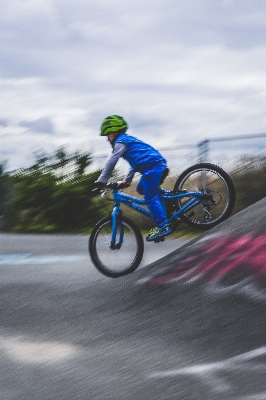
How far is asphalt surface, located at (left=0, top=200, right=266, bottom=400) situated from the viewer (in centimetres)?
400

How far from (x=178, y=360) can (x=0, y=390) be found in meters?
1.12

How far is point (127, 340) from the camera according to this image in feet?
16.4

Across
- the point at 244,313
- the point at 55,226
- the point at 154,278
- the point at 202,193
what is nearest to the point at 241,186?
the point at 55,226

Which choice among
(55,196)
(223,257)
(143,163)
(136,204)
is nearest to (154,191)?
(143,163)

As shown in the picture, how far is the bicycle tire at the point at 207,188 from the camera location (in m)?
7.57

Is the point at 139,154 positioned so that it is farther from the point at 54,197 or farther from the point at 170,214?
the point at 54,197

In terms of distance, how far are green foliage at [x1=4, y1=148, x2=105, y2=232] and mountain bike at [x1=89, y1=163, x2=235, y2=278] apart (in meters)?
8.28

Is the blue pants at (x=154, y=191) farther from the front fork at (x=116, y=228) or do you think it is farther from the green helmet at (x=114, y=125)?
the green helmet at (x=114, y=125)

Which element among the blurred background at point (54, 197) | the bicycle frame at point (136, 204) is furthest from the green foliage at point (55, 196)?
the bicycle frame at point (136, 204)

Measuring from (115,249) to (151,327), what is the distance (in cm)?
223

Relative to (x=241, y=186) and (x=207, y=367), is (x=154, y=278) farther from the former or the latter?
(x=241, y=186)

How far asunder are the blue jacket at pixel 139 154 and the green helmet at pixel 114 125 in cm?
9

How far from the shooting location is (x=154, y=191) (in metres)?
7.43

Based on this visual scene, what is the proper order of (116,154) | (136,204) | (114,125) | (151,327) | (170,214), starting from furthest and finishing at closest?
(136,204) → (170,214) → (114,125) → (116,154) → (151,327)
